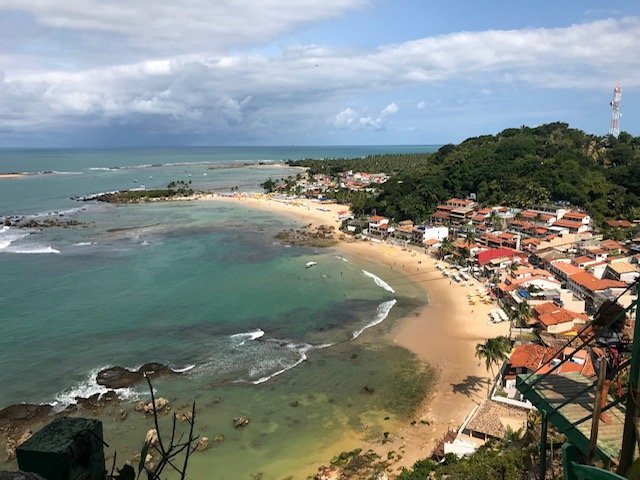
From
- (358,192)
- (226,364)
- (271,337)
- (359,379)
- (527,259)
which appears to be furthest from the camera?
(358,192)

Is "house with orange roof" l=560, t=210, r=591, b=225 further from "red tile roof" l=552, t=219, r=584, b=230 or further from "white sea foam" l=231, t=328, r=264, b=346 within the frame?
"white sea foam" l=231, t=328, r=264, b=346

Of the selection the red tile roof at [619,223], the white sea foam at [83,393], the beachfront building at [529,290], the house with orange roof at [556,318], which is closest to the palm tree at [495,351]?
the house with orange roof at [556,318]

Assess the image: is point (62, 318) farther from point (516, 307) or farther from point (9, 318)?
point (516, 307)

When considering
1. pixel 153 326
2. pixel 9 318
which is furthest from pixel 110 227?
pixel 153 326

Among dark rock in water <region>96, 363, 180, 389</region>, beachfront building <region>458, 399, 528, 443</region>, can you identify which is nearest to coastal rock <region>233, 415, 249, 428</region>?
dark rock in water <region>96, 363, 180, 389</region>

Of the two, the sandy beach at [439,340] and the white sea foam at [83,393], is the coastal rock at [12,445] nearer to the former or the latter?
the white sea foam at [83,393]

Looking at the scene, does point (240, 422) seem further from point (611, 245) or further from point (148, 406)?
point (611, 245)

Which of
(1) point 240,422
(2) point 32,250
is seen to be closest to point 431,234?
(1) point 240,422
